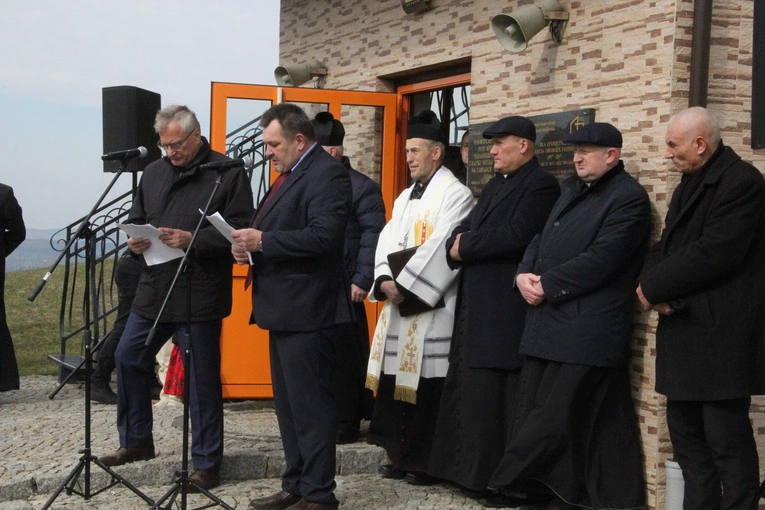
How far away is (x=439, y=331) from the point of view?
5715 mm

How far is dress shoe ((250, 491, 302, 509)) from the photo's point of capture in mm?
5105

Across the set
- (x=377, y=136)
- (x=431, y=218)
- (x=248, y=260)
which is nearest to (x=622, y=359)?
(x=431, y=218)

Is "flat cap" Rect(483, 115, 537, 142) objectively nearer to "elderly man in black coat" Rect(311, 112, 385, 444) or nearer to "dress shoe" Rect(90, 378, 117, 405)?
"elderly man in black coat" Rect(311, 112, 385, 444)

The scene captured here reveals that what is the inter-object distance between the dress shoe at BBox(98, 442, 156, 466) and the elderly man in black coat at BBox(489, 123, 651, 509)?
6.47 feet

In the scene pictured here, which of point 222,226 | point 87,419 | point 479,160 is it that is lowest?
point 87,419

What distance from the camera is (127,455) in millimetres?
5566

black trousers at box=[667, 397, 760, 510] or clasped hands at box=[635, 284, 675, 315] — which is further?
clasped hands at box=[635, 284, 675, 315]

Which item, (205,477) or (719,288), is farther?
(205,477)

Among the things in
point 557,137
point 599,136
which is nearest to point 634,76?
point 599,136

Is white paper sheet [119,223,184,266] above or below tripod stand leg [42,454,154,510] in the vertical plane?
above

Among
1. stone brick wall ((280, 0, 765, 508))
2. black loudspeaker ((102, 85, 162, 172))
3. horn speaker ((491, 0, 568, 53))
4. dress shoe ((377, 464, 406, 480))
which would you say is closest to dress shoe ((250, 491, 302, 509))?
dress shoe ((377, 464, 406, 480))

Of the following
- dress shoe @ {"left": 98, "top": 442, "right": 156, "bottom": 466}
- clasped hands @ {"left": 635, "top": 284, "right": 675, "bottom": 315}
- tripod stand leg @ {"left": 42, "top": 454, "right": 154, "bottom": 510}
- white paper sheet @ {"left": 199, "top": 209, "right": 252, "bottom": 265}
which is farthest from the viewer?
dress shoe @ {"left": 98, "top": 442, "right": 156, "bottom": 466}

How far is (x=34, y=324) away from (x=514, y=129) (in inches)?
433

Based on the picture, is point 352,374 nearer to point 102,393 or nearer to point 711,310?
point 102,393
